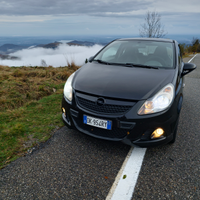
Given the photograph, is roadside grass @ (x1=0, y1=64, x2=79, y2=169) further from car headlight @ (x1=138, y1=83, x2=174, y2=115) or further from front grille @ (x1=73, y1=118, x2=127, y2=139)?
car headlight @ (x1=138, y1=83, x2=174, y2=115)

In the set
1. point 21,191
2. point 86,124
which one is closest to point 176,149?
point 86,124

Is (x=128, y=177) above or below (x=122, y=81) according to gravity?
below

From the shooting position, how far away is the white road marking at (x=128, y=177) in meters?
1.61

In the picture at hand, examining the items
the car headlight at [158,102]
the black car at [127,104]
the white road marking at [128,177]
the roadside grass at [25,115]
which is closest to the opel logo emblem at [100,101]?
the black car at [127,104]

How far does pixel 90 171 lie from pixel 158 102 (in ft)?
3.82

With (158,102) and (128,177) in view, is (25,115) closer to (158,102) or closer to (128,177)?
(128,177)

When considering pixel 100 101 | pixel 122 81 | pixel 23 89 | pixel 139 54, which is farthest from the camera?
pixel 23 89

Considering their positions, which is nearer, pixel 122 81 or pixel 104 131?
pixel 104 131

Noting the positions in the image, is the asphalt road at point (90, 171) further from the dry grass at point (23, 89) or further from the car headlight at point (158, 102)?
the dry grass at point (23, 89)

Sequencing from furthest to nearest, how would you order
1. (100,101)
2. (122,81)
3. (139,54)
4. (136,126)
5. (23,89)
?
(23,89) → (139,54) → (122,81) → (100,101) → (136,126)

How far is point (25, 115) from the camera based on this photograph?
3.35 metres

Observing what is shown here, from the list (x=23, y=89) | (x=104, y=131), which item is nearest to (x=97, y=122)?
(x=104, y=131)

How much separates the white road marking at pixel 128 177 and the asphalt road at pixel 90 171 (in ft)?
0.17

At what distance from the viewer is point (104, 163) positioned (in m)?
2.05
